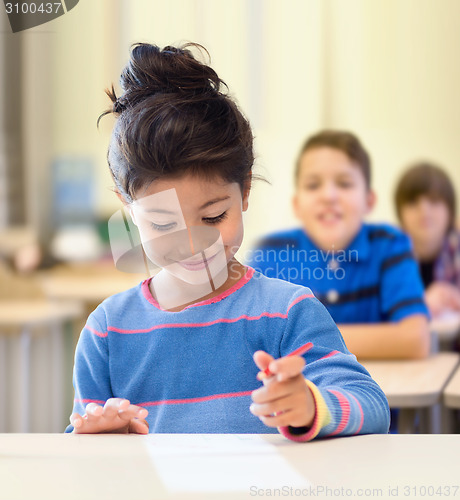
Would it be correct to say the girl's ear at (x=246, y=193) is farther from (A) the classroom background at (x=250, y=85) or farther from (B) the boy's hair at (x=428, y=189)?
(A) the classroom background at (x=250, y=85)

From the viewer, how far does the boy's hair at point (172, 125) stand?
0.82 m

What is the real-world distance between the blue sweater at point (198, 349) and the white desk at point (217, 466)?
0.33 ft

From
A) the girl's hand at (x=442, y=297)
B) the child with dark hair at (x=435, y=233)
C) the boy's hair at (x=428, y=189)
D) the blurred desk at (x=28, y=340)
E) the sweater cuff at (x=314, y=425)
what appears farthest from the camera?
the blurred desk at (x=28, y=340)

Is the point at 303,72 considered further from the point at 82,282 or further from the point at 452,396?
the point at 452,396

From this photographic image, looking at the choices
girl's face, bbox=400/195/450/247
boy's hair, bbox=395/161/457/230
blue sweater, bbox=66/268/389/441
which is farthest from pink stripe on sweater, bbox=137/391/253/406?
boy's hair, bbox=395/161/457/230

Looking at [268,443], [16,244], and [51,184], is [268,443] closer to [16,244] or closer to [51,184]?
[16,244]

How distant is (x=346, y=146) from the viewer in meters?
1.78

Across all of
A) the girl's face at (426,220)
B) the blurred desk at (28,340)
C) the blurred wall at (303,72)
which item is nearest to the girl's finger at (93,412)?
the girl's face at (426,220)

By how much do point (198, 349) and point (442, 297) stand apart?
1.75 m

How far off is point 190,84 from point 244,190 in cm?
13

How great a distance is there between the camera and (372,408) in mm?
729

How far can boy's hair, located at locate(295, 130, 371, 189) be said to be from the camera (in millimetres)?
1773

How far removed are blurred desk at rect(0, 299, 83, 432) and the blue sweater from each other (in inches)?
85.5

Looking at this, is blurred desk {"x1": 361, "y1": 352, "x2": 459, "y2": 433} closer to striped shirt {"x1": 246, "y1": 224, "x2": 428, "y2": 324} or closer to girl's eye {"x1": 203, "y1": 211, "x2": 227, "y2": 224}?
striped shirt {"x1": 246, "y1": 224, "x2": 428, "y2": 324}
